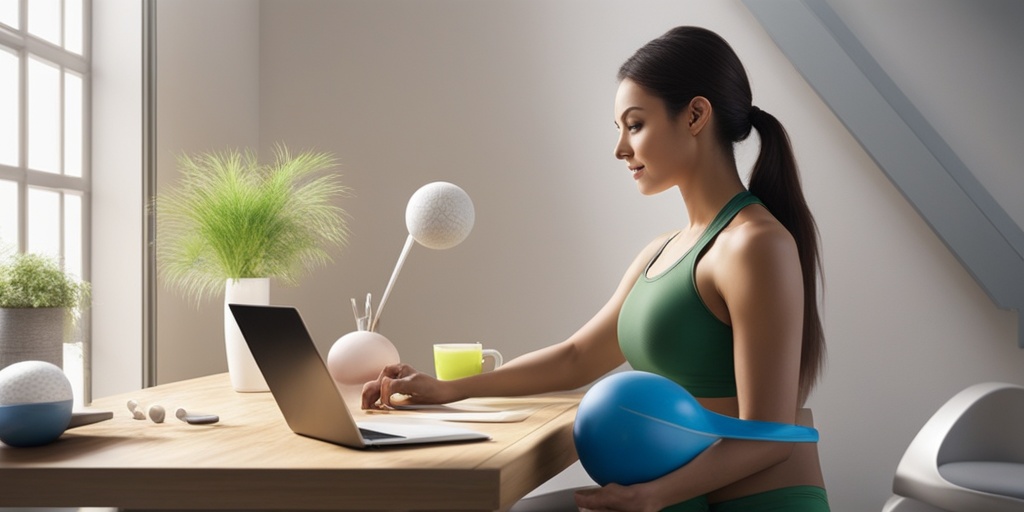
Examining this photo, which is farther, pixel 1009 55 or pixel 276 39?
pixel 276 39

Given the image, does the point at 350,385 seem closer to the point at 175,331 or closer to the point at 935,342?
the point at 175,331

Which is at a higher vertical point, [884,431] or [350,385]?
[350,385]

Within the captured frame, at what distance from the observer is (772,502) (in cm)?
143

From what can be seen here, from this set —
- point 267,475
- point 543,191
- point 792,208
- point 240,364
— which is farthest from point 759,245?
point 543,191

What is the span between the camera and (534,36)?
3.43 metres

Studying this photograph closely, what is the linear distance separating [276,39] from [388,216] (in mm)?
740

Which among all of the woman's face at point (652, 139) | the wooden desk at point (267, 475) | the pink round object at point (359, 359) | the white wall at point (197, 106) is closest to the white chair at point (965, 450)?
the woman's face at point (652, 139)

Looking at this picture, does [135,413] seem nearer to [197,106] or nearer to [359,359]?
[359,359]

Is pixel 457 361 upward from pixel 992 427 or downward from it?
upward

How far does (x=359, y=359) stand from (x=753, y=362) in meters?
0.79

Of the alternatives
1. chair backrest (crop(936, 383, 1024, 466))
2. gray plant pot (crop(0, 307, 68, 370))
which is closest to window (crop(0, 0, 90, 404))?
gray plant pot (crop(0, 307, 68, 370))

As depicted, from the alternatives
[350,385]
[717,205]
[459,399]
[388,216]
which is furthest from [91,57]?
[717,205]

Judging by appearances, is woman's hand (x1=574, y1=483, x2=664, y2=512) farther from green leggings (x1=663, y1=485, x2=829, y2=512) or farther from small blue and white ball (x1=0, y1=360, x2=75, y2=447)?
small blue and white ball (x1=0, y1=360, x2=75, y2=447)

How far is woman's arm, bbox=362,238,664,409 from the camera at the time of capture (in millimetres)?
1770
